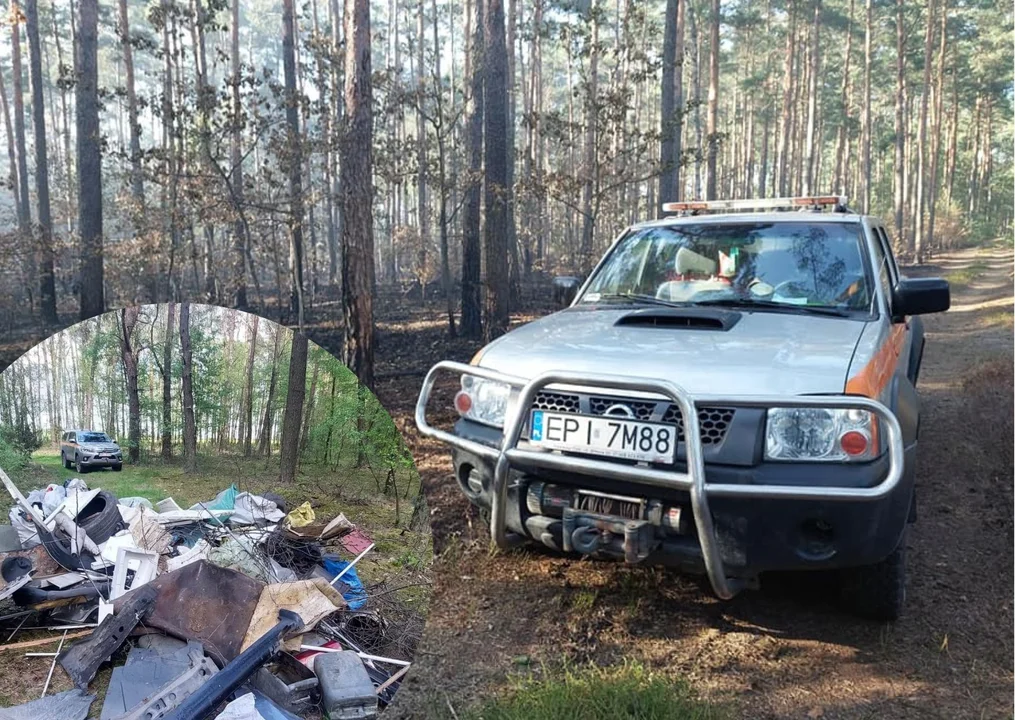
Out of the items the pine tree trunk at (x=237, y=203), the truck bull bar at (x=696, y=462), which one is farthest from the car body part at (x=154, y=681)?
the pine tree trunk at (x=237, y=203)

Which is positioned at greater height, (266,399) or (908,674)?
(266,399)

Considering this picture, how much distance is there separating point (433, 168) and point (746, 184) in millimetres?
40248

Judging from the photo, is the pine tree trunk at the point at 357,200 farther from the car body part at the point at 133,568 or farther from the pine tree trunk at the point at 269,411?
the car body part at the point at 133,568

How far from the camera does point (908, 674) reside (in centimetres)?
355

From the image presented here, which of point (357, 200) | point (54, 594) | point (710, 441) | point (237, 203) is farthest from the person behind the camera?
point (237, 203)

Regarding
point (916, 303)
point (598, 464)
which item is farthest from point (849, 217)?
point (598, 464)

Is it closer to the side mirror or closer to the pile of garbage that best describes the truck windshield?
the side mirror

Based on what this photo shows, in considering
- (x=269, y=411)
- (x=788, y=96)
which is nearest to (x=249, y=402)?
(x=269, y=411)

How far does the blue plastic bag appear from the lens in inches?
50.2

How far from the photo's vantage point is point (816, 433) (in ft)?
10.4

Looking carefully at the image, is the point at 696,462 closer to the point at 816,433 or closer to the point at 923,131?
the point at 816,433

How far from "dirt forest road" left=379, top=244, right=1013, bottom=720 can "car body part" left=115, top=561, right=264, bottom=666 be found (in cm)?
141

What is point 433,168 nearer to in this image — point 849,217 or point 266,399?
point 849,217

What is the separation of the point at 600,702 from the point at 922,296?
2804mm
